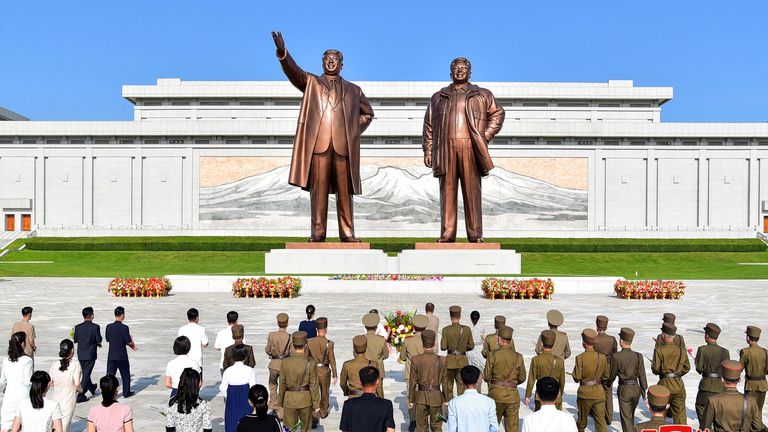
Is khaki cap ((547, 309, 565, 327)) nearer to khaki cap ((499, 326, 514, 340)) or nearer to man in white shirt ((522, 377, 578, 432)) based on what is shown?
khaki cap ((499, 326, 514, 340))

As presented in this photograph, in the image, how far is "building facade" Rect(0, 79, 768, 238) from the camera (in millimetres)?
47156

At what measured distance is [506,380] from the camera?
6.30 metres

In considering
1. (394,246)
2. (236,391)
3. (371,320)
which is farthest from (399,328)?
(394,246)

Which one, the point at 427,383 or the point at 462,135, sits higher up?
the point at 462,135

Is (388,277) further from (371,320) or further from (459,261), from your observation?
(371,320)

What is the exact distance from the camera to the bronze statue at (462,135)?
863 inches

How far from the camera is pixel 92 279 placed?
26.5 m

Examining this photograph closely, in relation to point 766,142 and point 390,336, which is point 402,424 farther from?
point 766,142

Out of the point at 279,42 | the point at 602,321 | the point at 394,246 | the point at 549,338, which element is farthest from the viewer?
the point at 394,246

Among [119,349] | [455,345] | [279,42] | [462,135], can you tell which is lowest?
[119,349]

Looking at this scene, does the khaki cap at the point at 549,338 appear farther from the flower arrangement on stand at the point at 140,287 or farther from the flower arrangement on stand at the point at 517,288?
the flower arrangement on stand at the point at 140,287

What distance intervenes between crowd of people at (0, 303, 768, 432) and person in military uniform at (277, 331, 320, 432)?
0.01m

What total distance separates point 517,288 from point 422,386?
13.9 metres

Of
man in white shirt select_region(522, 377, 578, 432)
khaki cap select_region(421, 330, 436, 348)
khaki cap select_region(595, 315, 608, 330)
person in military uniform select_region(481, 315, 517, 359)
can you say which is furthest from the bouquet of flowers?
man in white shirt select_region(522, 377, 578, 432)
